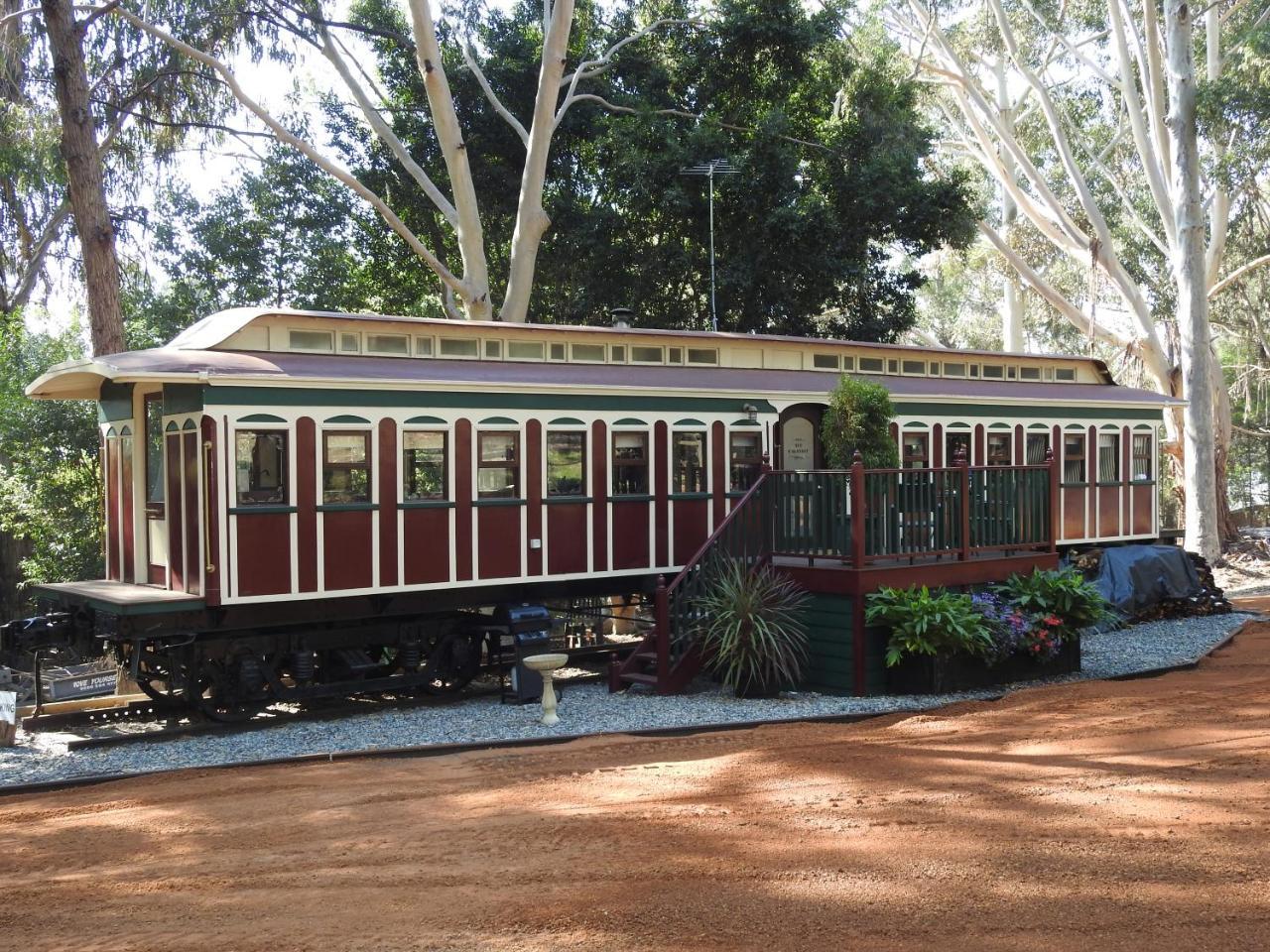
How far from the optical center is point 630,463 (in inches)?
508

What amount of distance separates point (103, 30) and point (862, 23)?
60.3ft

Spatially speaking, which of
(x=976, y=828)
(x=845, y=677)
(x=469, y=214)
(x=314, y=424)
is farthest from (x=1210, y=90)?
(x=976, y=828)

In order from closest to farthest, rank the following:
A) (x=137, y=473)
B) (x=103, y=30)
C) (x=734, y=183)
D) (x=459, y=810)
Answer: (x=459, y=810) → (x=137, y=473) → (x=103, y=30) → (x=734, y=183)

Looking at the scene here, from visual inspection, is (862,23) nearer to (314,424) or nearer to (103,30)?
(103,30)

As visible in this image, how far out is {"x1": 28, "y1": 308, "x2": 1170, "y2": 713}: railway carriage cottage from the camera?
10.5m

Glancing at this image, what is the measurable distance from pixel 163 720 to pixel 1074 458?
1217cm

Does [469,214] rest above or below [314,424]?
above

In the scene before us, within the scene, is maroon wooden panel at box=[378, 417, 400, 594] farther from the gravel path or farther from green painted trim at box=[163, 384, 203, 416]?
green painted trim at box=[163, 384, 203, 416]

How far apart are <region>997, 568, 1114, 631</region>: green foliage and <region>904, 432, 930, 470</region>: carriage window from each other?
2.87 metres

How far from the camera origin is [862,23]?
101 ft

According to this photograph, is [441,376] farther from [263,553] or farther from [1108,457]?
[1108,457]

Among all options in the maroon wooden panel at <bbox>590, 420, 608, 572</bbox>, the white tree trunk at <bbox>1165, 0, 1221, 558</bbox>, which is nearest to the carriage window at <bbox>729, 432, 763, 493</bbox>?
the maroon wooden panel at <bbox>590, 420, 608, 572</bbox>

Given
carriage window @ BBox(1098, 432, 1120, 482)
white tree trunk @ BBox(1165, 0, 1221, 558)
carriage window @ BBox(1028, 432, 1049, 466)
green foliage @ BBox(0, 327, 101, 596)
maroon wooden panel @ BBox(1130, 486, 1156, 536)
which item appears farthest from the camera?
white tree trunk @ BBox(1165, 0, 1221, 558)

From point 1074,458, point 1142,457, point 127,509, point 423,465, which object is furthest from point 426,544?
point 1142,457
